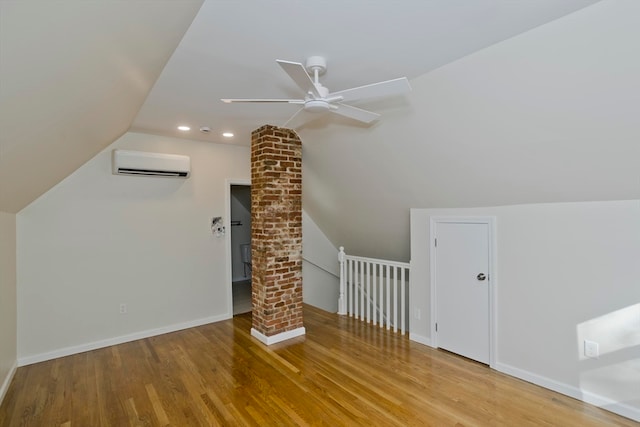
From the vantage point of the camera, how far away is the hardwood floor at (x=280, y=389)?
240 cm

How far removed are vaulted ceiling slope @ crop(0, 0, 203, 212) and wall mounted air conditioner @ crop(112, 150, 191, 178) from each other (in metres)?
0.82

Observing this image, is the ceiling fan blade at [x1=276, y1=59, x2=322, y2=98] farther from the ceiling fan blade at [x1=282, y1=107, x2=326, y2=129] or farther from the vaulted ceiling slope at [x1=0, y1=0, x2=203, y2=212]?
the ceiling fan blade at [x1=282, y1=107, x2=326, y2=129]

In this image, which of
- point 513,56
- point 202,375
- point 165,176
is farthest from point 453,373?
point 165,176

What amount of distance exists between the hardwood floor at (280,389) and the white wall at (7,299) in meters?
0.16

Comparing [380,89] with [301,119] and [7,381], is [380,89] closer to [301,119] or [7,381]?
[301,119]

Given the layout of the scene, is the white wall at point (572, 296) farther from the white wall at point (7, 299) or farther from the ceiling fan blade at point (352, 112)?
the white wall at point (7, 299)

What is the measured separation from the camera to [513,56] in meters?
2.09

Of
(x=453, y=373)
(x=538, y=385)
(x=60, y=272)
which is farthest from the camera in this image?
(x=60, y=272)

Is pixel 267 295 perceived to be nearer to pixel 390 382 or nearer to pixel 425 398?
pixel 390 382

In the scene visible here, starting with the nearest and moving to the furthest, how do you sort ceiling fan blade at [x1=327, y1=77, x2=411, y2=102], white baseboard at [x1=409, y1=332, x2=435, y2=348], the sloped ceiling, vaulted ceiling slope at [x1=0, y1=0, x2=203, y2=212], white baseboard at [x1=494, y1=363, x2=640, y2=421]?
1. vaulted ceiling slope at [x1=0, y1=0, x2=203, y2=212]
2. the sloped ceiling
3. ceiling fan blade at [x1=327, y1=77, x2=411, y2=102]
4. white baseboard at [x1=494, y1=363, x2=640, y2=421]
5. white baseboard at [x1=409, y1=332, x2=435, y2=348]

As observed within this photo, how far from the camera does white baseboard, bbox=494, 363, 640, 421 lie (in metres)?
2.36

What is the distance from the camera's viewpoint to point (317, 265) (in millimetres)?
5953

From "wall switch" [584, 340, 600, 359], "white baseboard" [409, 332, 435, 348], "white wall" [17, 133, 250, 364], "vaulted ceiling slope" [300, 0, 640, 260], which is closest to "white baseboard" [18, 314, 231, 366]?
"white wall" [17, 133, 250, 364]

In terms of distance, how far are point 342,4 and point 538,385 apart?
11.2 ft
